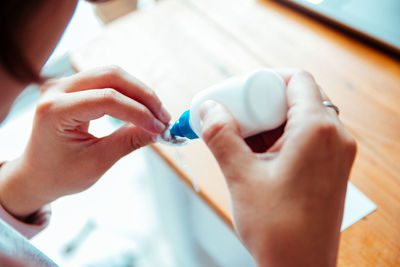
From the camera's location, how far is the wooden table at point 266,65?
386 mm

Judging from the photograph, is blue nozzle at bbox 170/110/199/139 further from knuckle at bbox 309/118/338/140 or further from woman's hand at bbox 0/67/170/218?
knuckle at bbox 309/118/338/140

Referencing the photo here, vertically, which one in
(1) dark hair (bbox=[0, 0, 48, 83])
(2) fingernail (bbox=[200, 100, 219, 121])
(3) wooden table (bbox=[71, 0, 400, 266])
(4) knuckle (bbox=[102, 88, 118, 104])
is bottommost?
(3) wooden table (bbox=[71, 0, 400, 266])

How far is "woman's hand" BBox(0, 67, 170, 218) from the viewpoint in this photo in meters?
0.35

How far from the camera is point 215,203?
1.29 feet

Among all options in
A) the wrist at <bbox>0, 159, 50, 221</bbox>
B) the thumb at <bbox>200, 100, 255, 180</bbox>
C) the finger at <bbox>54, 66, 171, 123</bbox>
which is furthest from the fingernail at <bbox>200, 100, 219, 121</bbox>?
the wrist at <bbox>0, 159, 50, 221</bbox>

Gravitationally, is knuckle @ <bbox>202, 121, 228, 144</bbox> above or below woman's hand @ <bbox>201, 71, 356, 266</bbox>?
above

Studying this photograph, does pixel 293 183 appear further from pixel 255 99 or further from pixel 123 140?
pixel 123 140

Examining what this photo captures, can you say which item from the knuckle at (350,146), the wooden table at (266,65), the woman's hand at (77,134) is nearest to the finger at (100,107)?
the woman's hand at (77,134)

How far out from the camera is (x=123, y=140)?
1.28 feet

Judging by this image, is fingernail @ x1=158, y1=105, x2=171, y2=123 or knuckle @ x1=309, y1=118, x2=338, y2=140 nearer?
knuckle @ x1=309, y1=118, x2=338, y2=140

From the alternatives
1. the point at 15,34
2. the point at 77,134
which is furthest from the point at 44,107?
the point at 15,34

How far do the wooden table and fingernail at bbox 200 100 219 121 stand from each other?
0.48 ft

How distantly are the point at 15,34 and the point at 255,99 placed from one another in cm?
21

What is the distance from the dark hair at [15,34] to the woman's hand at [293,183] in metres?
0.16
